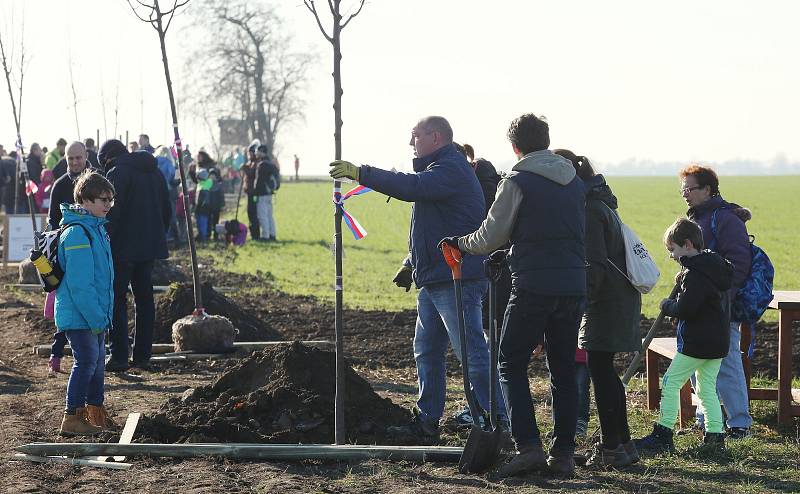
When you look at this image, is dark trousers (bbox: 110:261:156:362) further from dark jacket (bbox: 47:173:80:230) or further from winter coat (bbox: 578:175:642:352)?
winter coat (bbox: 578:175:642:352)

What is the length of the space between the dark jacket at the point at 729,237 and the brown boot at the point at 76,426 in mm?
4166

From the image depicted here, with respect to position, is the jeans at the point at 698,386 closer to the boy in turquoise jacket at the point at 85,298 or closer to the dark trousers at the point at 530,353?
the dark trousers at the point at 530,353

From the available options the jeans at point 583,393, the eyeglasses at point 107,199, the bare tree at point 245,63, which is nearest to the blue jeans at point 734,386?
the jeans at point 583,393

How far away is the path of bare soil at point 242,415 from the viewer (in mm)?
6473

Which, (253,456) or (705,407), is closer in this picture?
(253,456)

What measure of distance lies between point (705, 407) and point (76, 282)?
4.12 m

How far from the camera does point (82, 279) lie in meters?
8.11

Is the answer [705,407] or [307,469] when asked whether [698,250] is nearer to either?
[705,407]

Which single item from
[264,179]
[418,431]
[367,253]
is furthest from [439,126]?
[367,253]

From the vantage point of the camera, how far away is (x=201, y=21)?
6625 cm

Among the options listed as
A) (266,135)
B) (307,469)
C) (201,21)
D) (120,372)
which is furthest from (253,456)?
(266,135)

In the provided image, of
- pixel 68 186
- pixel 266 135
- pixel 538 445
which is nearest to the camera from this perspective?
pixel 538 445

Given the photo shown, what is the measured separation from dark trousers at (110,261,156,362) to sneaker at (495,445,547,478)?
537cm

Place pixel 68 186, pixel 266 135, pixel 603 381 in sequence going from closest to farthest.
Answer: pixel 603 381 → pixel 68 186 → pixel 266 135
